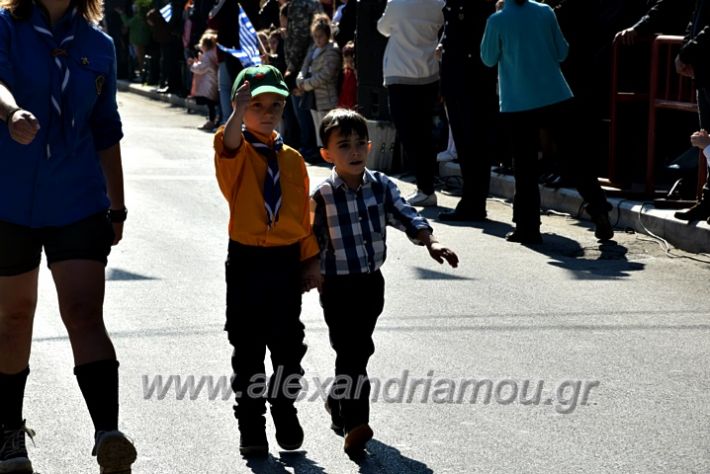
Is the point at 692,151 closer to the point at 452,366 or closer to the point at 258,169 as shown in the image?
the point at 452,366

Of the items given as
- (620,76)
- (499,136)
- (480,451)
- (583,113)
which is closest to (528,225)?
(583,113)

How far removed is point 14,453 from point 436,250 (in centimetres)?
169

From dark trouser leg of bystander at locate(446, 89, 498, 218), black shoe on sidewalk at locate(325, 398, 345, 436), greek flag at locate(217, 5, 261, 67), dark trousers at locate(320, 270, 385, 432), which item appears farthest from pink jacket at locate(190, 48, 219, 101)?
dark trousers at locate(320, 270, 385, 432)

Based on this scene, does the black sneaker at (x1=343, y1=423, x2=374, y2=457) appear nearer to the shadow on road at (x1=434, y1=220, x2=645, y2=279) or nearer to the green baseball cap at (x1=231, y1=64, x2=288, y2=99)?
the green baseball cap at (x1=231, y1=64, x2=288, y2=99)

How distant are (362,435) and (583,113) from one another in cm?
622

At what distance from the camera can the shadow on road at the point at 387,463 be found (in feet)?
17.6

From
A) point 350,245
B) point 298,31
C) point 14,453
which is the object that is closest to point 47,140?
point 14,453

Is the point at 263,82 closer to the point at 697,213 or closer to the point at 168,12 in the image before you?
the point at 697,213

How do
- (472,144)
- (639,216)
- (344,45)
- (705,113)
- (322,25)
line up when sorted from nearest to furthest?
(705,113), (639,216), (472,144), (322,25), (344,45)

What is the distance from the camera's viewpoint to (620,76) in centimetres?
1202

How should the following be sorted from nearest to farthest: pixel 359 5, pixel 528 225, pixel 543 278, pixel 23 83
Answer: pixel 23 83 → pixel 543 278 → pixel 528 225 → pixel 359 5

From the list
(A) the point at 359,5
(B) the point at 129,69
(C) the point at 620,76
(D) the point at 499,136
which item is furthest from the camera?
(B) the point at 129,69

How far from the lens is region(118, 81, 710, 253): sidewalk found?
10.3 m

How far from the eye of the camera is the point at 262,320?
546cm
